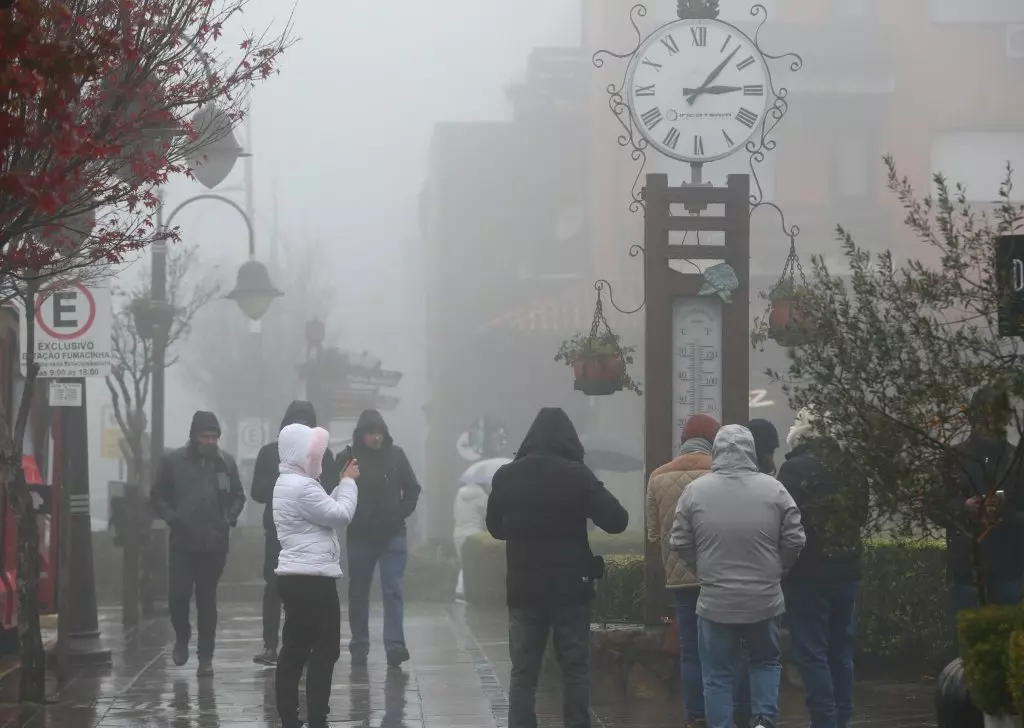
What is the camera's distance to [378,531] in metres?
13.2

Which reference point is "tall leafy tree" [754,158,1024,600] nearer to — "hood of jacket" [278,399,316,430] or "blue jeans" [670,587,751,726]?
"blue jeans" [670,587,751,726]

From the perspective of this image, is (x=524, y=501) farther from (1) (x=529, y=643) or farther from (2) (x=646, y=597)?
(2) (x=646, y=597)

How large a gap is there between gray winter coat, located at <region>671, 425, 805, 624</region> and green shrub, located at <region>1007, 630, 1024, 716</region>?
8.68ft

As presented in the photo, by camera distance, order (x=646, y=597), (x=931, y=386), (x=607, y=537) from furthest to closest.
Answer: (x=607, y=537)
(x=646, y=597)
(x=931, y=386)

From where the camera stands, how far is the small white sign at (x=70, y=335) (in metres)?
13.1

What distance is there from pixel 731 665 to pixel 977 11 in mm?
37836

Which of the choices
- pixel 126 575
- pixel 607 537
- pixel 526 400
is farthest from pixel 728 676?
pixel 526 400

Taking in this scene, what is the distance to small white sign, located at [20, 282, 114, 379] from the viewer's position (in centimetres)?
1312

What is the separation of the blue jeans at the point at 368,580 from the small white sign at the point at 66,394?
7.95ft

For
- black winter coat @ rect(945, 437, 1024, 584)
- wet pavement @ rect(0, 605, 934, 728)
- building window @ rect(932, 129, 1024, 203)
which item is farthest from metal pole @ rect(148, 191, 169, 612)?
building window @ rect(932, 129, 1024, 203)

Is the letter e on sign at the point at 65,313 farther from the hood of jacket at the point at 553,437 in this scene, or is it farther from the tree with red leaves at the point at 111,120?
the hood of jacket at the point at 553,437

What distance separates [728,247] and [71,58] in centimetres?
777

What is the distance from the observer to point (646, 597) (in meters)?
11.6

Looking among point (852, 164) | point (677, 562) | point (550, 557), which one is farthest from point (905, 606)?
point (852, 164)
